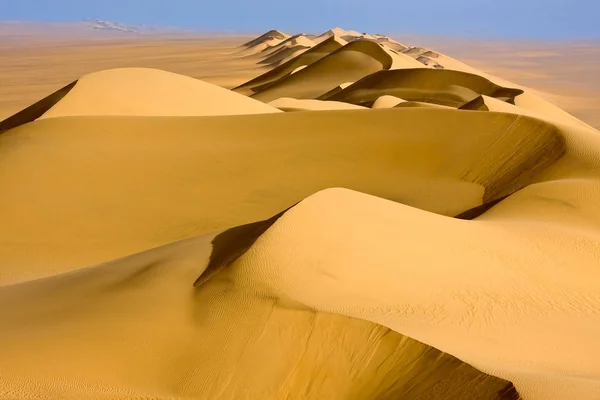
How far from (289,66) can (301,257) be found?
2523 cm

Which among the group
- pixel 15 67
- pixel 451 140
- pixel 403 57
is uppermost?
pixel 451 140

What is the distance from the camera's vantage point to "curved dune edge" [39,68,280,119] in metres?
12.8


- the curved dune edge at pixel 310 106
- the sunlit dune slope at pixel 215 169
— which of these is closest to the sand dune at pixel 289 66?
the curved dune edge at pixel 310 106

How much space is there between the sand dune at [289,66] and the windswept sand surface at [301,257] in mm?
15877

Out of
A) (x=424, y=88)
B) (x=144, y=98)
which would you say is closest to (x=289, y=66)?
(x=424, y=88)

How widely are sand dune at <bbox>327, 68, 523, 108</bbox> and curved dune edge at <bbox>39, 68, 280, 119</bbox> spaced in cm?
430

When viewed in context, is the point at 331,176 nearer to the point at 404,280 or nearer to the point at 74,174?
the point at 74,174

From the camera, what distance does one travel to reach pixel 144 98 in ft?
44.8

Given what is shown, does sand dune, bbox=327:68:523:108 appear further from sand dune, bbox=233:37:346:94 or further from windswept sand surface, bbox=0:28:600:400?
windswept sand surface, bbox=0:28:600:400

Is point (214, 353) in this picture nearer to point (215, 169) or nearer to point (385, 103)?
point (215, 169)

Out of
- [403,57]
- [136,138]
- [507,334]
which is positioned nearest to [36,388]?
[507,334]

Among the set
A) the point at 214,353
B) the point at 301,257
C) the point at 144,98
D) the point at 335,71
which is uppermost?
the point at 301,257

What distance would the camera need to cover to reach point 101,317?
4625mm

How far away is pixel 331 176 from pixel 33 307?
16.5 feet
